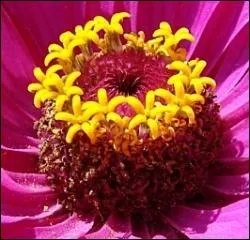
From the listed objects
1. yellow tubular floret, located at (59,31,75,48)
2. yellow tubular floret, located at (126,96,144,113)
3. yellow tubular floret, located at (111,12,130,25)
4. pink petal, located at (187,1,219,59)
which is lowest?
yellow tubular floret, located at (126,96,144,113)

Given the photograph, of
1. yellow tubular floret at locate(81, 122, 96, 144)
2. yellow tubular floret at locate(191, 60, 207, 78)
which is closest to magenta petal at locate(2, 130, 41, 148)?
yellow tubular floret at locate(81, 122, 96, 144)

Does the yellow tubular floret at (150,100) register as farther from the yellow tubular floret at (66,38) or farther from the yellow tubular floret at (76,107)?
the yellow tubular floret at (66,38)

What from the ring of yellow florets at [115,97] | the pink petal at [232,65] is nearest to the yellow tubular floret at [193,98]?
the ring of yellow florets at [115,97]

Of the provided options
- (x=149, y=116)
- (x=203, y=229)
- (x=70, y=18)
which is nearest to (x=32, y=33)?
(x=70, y=18)

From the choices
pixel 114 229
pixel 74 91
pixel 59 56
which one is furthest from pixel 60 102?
pixel 114 229

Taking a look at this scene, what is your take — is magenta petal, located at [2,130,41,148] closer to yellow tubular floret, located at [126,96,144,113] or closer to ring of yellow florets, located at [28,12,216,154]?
ring of yellow florets, located at [28,12,216,154]

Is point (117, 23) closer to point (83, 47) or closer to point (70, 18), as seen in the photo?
point (83, 47)

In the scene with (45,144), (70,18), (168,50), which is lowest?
(45,144)
